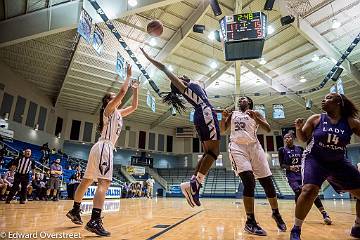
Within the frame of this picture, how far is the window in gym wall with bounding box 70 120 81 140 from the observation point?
78.1ft

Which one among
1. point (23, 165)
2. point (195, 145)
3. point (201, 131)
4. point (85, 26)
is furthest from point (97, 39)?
point (195, 145)

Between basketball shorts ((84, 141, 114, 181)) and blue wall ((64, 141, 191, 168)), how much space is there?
78.7ft

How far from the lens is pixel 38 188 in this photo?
10.7 metres

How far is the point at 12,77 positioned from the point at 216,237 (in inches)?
704

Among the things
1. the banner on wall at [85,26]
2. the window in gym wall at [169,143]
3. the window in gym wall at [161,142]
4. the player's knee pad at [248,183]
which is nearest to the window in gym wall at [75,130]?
the window in gym wall at [161,142]

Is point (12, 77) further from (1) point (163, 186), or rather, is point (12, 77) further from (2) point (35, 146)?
(1) point (163, 186)

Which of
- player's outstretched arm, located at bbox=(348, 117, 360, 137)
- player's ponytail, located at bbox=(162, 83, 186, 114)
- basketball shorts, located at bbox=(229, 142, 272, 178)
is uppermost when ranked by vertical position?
player's ponytail, located at bbox=(162, 83, 186, 114)

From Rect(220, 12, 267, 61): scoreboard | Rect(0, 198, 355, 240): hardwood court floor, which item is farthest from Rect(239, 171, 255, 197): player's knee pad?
Rect(220, 12, 267, 61): scoreboard

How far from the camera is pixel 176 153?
1185 inches

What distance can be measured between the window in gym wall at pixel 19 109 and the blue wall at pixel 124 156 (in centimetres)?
774

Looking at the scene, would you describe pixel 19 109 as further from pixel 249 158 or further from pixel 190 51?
pixel 249 158

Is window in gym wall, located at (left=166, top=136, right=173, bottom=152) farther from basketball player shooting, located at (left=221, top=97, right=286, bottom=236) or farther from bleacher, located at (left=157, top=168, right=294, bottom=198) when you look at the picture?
basketball player shooting, located at (left=221, top=97, right=286, bottom=236)

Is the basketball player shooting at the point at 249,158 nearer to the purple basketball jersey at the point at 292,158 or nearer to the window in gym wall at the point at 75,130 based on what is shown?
the purple basketball jersey at the point at 292,158

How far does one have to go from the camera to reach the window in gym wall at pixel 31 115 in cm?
1827
